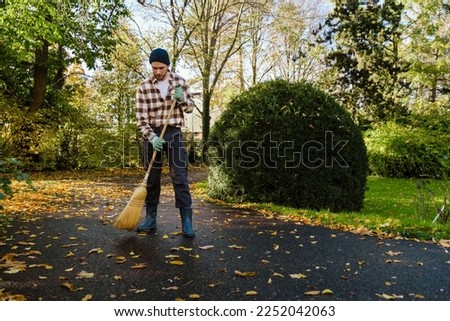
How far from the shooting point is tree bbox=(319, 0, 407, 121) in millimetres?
19078

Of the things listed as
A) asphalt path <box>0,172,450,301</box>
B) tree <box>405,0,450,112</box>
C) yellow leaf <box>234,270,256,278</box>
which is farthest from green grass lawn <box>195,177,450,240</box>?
tree <box>405,0,450,112</box>

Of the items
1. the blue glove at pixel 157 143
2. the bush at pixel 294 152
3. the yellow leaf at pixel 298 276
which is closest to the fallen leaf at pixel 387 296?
the yellow leaf at pixel 298 276

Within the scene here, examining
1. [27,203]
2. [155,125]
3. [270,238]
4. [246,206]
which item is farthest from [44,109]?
[270,238]

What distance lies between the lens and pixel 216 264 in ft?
12.0

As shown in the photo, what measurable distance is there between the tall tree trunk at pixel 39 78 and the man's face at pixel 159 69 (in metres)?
11.8

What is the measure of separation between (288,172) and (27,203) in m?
4.47

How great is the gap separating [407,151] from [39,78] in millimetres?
14273

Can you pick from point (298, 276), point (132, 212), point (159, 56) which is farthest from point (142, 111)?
point (298, 276)

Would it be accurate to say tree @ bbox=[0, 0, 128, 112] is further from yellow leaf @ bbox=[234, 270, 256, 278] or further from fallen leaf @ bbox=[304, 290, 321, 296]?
fallen leaf @ bbox=[304, 290, 321, 296]

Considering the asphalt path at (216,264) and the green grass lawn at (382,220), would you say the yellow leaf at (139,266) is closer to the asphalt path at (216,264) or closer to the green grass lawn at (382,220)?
the asphalt path at (216,264)

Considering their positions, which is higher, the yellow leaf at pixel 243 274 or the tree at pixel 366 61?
the tree at pixel 366 61

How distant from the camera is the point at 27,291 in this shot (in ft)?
9.73

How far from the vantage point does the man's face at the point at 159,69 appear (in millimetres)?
4457

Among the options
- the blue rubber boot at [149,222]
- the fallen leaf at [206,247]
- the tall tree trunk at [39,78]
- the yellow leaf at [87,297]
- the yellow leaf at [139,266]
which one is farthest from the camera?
the tall tree trunk at [39,78]
